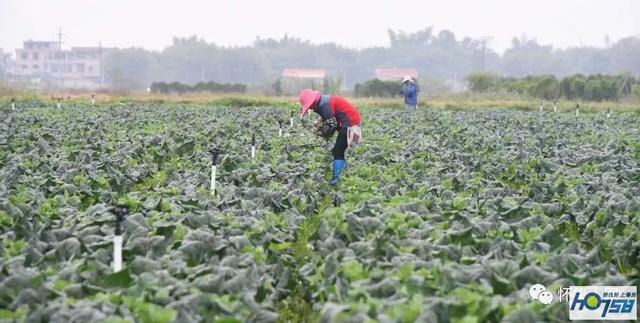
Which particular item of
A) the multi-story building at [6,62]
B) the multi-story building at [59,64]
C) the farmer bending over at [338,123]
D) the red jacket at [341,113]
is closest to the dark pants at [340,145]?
the farmer bending over at [338,123]

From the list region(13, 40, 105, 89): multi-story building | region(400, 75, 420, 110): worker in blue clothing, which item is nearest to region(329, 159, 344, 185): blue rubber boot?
region(400, 75, 420, 110): worker in blue clothing

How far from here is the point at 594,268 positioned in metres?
5.88

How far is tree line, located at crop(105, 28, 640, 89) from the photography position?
366ft

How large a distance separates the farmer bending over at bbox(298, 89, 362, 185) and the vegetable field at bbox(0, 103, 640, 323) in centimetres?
29

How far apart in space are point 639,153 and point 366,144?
17.3 feet

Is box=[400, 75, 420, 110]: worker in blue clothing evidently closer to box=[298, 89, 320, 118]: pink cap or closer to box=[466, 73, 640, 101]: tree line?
box=[466, 73, 640, 101]: tree line

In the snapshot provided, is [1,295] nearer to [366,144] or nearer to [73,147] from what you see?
[73,147]

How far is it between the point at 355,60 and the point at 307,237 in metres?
127

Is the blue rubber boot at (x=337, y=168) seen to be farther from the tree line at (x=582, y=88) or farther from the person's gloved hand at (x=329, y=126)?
the tree line at (x=582, y=88)

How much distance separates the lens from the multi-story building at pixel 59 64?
357 feet

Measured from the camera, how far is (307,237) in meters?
7.78

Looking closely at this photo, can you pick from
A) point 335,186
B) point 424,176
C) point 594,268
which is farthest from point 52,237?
point 424,176

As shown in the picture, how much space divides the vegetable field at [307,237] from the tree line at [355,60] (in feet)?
292

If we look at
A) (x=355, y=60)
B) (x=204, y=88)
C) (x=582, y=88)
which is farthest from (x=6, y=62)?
(x=582, y=88)
